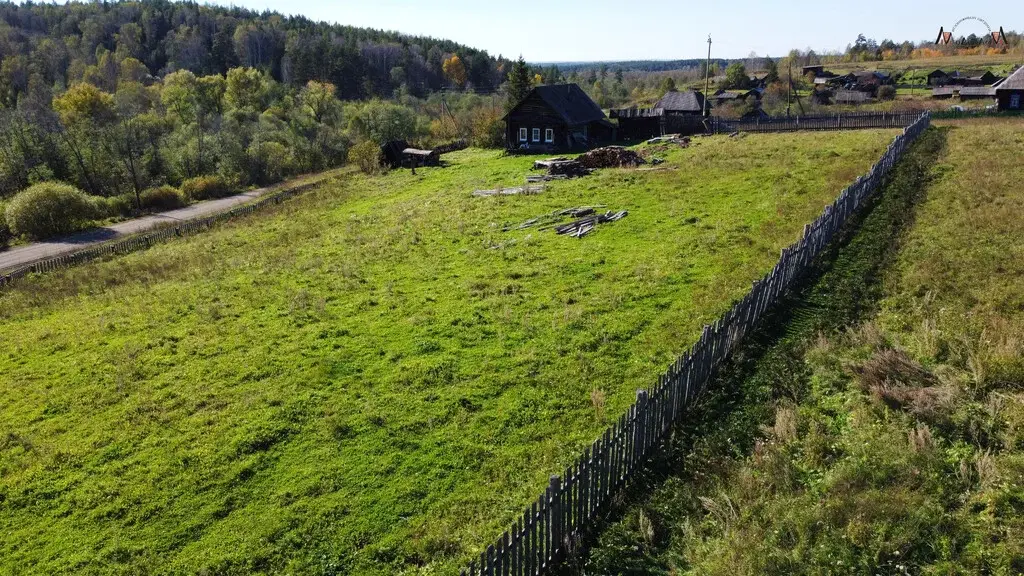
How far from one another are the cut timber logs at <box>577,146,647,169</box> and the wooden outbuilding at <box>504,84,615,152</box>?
9.55m

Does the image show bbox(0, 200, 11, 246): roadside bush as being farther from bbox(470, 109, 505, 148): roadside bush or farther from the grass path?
bbox(470, 109, 505, 148): roadside bush

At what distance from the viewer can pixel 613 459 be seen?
344 inches

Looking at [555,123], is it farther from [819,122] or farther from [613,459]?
[613,459]

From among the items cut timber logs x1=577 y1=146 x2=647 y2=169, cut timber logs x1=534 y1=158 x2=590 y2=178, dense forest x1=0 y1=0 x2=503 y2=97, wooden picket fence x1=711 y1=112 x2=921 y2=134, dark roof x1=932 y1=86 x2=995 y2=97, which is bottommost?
cut timber logs x1=534 y1=158 x2=590 y2=178

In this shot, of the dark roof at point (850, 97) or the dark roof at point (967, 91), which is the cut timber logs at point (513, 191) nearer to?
the dark roof at point (850, 97)

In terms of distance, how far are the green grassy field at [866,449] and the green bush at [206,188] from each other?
5315 centimetres

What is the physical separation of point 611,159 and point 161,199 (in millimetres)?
38098

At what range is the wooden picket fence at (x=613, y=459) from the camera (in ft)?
23.2

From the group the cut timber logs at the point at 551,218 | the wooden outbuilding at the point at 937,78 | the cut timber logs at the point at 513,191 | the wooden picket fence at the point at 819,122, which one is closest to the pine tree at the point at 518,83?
the wooden picket fence at the point at 819,122

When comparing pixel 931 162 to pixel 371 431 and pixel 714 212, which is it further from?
pixel 371 431

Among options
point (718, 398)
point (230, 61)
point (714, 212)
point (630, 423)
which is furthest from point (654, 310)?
point (230, 61)

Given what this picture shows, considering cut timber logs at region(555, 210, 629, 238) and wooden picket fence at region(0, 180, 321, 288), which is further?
wooden picket fence at region(0, 180, 321, 288)

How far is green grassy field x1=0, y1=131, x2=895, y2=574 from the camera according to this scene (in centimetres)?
996


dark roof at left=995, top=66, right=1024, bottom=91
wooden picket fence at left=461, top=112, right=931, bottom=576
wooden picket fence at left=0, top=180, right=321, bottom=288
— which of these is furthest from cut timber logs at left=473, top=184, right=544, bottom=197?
dark roof at left=995, top=66, right=1024, bottom=91
